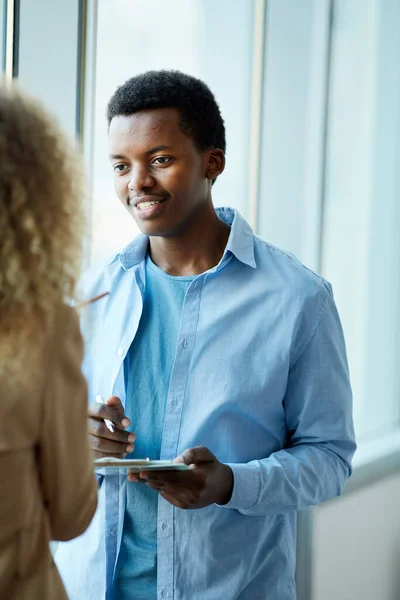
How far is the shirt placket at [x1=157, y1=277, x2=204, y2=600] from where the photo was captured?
48.9 inches

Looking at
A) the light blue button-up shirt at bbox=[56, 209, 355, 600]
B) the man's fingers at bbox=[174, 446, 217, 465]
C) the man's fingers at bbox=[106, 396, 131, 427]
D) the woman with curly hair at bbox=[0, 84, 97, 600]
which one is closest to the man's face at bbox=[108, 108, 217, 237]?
the light blue button-up shirt at bbox=[56, 209, 355, 600]

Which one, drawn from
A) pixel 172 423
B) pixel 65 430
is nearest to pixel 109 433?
pixel 172 423

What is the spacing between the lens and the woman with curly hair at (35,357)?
2.36 ft

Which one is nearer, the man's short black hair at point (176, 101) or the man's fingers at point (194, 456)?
the man's fingers at point (194, 456)

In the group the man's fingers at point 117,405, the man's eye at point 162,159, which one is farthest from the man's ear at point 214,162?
the man's fingers at point 117,405

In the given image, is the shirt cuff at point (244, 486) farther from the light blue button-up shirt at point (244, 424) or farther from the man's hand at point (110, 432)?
the man's hand at point (110, 432)

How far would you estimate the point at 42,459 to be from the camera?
76 centimetres

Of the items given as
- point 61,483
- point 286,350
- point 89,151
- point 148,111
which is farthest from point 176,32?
point 61,483

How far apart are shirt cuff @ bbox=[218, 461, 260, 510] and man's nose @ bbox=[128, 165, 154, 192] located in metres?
0.51

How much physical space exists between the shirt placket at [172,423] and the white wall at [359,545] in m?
1.12

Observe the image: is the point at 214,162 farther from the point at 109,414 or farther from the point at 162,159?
the point at 109,414

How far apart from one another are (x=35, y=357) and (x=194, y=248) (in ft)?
2.35

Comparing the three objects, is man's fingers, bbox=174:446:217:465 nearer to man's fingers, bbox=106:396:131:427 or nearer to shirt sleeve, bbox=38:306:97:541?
man's fingers, bbox=106:396:131:427

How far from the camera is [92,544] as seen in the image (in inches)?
51.3
